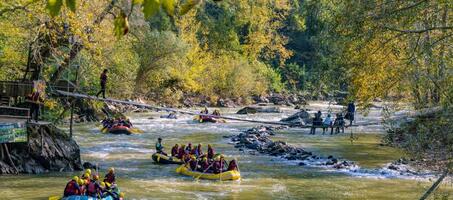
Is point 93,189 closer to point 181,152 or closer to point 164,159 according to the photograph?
point 164,159

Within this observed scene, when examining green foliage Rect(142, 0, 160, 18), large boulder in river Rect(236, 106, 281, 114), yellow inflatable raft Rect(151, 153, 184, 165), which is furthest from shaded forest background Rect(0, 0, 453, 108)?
large boulder in river Rect(236, 106, 281, 114)

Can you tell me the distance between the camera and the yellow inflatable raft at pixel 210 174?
21219 mm

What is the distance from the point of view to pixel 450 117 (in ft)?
33.4

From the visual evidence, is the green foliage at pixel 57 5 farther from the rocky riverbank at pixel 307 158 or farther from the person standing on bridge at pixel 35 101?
the person standing on bridge at pixel 35 101

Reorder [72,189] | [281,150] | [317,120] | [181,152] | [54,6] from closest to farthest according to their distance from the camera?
[54,6]
[72,189]
[181,152]
[281,150]
[317,120]

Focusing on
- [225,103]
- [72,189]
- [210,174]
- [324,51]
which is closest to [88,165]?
[210,174]

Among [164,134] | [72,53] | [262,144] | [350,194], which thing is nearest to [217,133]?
[164,134]

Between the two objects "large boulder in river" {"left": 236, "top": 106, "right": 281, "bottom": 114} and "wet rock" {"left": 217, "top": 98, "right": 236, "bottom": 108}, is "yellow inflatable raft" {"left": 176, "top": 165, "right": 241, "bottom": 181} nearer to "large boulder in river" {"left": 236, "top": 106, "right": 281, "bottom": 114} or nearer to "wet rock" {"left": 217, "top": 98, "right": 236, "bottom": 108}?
"large boulder in river" {"left": 236, "top": 106, "right": 281, "bottom": 114}

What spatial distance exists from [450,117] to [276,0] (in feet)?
145

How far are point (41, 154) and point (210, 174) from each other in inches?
234

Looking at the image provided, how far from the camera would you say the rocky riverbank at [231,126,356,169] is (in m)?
25.3

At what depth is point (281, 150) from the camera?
28.5 m

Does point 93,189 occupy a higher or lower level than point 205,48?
lower

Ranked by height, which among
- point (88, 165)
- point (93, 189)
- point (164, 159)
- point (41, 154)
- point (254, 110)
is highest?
point (254, 110)
